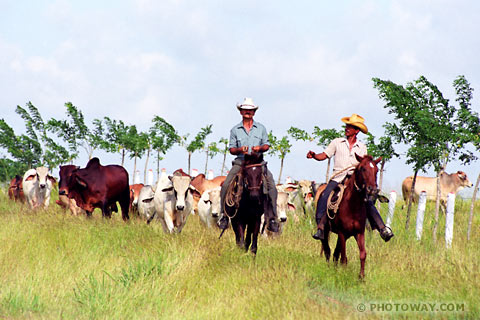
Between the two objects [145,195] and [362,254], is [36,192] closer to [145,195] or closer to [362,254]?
[145,195]

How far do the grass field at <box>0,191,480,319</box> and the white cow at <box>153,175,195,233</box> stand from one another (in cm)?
82

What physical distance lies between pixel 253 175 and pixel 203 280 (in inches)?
68.2

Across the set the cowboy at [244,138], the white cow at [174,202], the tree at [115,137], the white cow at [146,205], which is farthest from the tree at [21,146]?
the cowboy at [244,138]

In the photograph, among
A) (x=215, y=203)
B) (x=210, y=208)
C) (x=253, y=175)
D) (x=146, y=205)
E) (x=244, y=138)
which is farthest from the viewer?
(x=146, y=205)

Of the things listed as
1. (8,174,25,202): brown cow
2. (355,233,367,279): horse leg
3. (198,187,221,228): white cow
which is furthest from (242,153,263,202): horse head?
(8,174,25,202): brown cow

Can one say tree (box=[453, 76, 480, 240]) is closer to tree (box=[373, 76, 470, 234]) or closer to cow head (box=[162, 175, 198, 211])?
tree (box=[373, 76, 470, 234])

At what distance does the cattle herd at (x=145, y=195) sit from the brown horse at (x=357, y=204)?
2810 millimetres

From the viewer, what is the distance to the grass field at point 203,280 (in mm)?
6898

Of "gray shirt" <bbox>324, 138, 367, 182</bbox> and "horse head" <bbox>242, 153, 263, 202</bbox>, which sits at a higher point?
"gray shirt" <bbox>324, 138, 367, 182</bbox>

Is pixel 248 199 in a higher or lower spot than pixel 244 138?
lower

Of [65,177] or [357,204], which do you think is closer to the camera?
[357,204]

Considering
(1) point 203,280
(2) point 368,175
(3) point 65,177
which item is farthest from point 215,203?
(2) point 368,175

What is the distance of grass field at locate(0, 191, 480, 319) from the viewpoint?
22.6 ft

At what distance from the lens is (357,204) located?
8547mm
